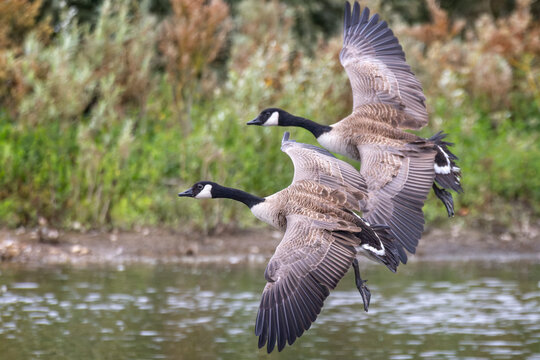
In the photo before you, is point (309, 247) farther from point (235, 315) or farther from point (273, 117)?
point (235, 315)

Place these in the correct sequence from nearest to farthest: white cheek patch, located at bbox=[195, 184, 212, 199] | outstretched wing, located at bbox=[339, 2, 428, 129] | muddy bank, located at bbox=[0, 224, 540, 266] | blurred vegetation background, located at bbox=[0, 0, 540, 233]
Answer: white cheek patch, located at bbox=[195, 184, 212, 199] < outstretched wing, located at bbox=[339, 2, 428, 129] < muddy bank, located at bbox=[0, 224, 540, 266] < blurred vegetation background, located at bbox=[0, 0, 540, 233]

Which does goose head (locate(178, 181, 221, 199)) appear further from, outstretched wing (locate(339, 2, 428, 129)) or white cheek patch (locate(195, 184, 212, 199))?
outstretched wing (locate(339, 2, 428, 129))

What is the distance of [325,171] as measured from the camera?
861cm

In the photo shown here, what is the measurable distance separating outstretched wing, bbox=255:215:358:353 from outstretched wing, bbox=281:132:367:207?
94cm

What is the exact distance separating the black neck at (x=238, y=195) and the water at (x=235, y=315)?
7.04 feet

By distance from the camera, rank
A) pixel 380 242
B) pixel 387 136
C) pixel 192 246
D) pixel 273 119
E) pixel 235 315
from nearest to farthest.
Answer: pixel 380 242
pixel 387 136
pixel 273 119
pixel 235 315
pixel 192 246

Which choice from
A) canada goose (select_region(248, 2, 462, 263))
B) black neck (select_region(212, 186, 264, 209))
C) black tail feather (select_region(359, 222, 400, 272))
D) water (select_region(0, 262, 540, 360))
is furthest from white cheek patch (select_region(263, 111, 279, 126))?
black tail feather (select_region(359, 222, 400, 272))

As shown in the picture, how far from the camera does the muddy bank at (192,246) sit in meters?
15.3

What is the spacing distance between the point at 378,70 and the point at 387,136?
110cm

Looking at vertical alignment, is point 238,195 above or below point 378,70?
below

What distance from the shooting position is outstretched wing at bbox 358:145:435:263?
335 inches

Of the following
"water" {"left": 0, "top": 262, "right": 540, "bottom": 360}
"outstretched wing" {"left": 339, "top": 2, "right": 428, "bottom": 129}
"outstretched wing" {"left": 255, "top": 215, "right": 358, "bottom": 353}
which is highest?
"outstretched wing" {"left": 339, "top": 2, "right": 428, "bottom": 129}

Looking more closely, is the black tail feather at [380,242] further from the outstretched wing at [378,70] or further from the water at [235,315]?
the water at [235,315]

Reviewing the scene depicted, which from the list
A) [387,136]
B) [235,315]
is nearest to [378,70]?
[387,136]
